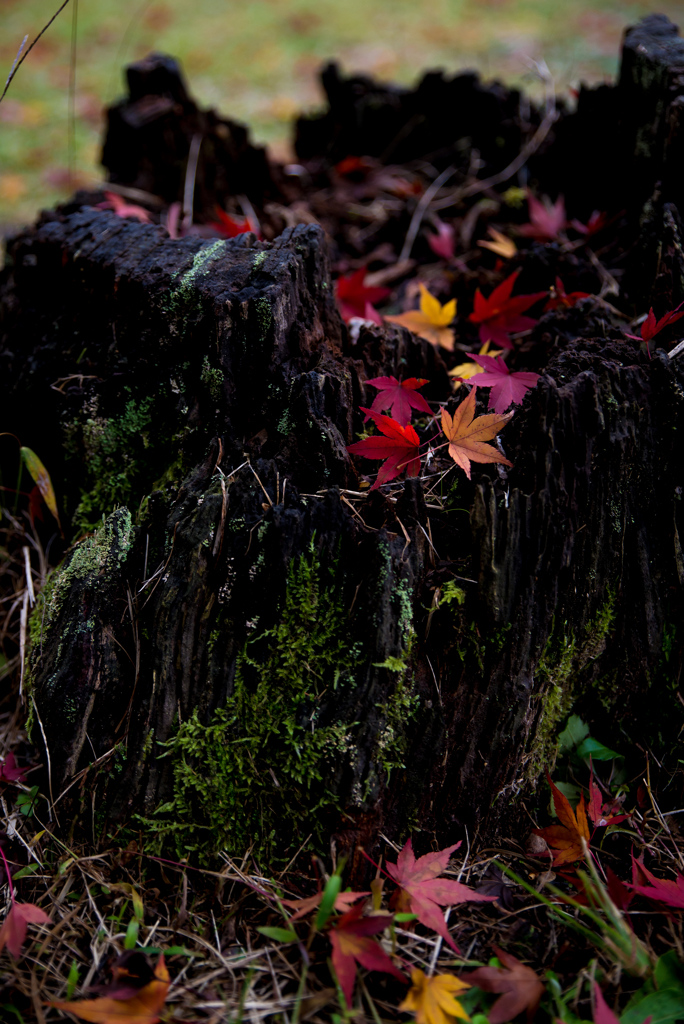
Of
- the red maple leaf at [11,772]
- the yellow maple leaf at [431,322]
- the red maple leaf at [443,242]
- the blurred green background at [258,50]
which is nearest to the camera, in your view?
the red maple leaf at [11,772]

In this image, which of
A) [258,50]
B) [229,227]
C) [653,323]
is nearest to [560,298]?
[653,323]

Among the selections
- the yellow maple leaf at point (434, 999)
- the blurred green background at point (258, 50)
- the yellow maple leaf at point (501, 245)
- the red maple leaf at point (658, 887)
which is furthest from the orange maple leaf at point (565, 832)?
the blurred green background at point (258, 50)

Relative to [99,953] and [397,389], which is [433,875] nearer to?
[99,953]

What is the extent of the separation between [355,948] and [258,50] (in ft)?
29.6

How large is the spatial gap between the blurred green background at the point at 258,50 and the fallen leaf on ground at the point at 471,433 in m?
5.03

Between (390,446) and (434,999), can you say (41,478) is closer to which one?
(390,446)

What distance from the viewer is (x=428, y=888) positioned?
1276 mm

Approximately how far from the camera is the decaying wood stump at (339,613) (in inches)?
55.0

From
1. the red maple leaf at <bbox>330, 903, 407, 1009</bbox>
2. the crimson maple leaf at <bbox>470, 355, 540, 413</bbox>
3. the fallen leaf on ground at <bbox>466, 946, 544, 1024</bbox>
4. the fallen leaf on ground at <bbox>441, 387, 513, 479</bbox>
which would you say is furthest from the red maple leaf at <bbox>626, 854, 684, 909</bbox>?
the crimson maple leaf at <bbox>470, 355, 540, 413</bbox>

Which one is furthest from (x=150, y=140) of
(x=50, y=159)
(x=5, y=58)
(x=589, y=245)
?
(x=5, y=58)

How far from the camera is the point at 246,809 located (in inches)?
56.4

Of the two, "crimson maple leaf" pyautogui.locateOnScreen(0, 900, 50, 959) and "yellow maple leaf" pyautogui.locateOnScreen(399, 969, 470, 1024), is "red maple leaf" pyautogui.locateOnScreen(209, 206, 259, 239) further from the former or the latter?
"yellow maple leaf" pyautogui.locateOnScreen(399, 969, 470, 1024)

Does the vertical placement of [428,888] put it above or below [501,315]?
below

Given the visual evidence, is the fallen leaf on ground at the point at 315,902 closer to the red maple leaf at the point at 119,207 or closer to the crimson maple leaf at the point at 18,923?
the crimson maple leaf at the point at 18,923
